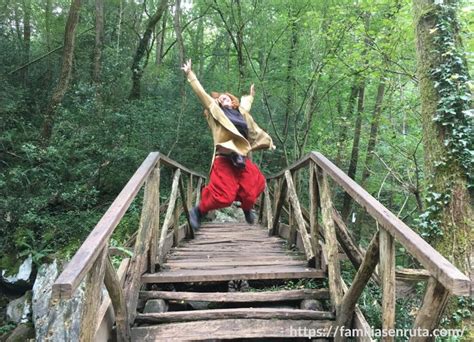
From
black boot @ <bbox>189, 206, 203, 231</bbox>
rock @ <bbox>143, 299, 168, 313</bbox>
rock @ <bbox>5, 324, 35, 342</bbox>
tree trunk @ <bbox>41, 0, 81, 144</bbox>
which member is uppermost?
tree trunk @ <bbox>41, 0, 81, 144</bbox>

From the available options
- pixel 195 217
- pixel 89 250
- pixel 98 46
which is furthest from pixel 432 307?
pixel 98 46

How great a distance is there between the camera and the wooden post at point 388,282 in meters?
2.00

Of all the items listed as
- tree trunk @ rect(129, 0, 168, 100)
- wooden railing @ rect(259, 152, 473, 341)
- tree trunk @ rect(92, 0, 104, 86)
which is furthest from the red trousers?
tree trunk @ rect(129, 0, 168, 100)

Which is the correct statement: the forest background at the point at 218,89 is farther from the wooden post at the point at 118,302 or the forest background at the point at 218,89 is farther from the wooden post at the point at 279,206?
the wooden post at the point at 118,302

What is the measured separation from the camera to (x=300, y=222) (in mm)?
3852

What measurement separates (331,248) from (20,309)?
5682mm

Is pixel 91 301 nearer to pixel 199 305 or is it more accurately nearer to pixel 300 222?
pixel 199 305

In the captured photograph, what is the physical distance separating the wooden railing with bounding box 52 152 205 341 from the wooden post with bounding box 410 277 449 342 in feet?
4.84

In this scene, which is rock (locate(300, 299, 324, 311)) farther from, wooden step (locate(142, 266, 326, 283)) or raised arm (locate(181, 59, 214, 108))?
raised arm (locate(181, 59, 214, 108))

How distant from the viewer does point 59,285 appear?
147 centimetres

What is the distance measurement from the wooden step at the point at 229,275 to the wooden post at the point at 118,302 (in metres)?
0.58

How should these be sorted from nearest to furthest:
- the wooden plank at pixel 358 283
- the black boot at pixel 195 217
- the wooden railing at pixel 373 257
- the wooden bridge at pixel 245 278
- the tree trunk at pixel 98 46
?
the wooden railing at pixel 373 257 → the wooden bridge at pixel 245 278 → the wooden plank at pixel 358 283 → the black boot at pixel 195 217 → the tree trunk at pixel 98 46

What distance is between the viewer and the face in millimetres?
4418

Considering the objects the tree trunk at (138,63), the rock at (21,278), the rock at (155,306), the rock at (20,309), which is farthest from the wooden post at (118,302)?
the tree trunk at (138,63)
